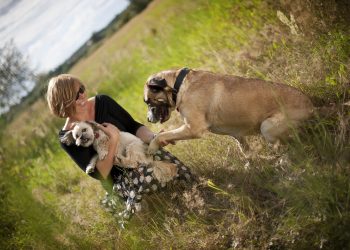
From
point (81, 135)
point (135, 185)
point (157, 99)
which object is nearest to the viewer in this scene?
point (81, 135)

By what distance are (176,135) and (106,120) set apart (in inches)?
43.0

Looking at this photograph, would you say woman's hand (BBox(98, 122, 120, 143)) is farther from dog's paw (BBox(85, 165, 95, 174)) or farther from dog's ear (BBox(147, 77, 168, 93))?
dog's ear (BBox(147, 77, 168, 93))

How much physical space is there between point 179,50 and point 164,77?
7.28 meters

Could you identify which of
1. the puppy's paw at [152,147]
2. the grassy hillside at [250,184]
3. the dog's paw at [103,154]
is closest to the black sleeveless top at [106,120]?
the dog's paw at [103,154]

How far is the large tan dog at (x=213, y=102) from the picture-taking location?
15.8 ft

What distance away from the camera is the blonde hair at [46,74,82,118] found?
205 inches

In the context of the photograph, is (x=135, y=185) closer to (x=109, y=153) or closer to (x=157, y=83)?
(x=109, y=153)

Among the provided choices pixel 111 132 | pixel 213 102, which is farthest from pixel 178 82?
pixel 111 132

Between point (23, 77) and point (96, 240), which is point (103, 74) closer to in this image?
point (23, 77)

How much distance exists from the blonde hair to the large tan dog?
0.92 metres

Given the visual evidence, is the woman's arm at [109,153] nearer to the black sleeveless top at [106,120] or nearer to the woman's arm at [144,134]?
the black sleeveless top at [106,120]

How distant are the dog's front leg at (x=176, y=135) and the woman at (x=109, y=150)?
18cm

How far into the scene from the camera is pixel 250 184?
179 inches

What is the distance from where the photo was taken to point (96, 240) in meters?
5.20
